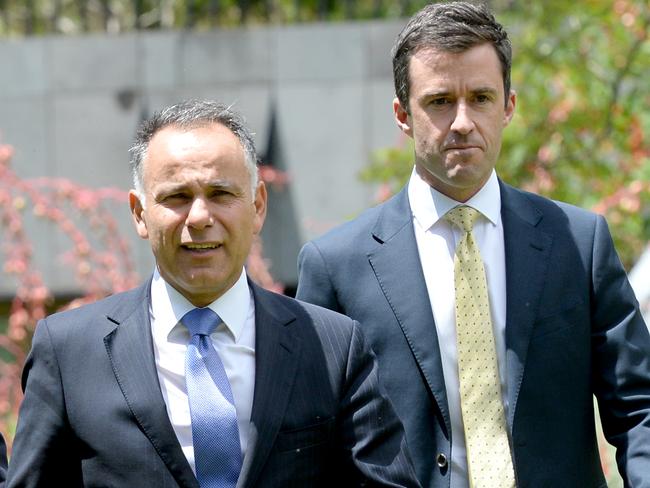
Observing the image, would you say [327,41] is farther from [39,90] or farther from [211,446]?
[211,446]

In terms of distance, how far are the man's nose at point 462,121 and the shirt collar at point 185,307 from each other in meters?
0.81

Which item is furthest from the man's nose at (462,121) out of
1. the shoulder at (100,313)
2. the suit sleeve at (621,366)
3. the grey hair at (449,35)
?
the shoulder at (100,313)

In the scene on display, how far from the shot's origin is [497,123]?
4.05 meters

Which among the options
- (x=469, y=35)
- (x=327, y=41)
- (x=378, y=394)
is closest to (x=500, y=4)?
(x=327, y=41)

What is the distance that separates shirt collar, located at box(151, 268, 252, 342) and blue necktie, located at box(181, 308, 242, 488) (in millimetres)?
121

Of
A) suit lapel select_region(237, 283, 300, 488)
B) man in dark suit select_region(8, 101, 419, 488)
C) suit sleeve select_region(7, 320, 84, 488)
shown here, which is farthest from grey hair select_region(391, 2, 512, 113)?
suit sleeve select_region(7, 320, 84, 488)

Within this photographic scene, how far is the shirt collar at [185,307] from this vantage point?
3553 mm

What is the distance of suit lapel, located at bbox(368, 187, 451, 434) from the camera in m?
4.00

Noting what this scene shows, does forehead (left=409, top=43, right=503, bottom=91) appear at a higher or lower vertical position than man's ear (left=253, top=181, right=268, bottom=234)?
higher

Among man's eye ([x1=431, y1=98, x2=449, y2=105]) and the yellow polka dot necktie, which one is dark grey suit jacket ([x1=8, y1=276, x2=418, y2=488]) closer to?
the yellow polka dot necktie

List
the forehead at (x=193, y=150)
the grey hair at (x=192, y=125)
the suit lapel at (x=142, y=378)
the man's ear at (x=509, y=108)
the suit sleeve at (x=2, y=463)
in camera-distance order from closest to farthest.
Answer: the suit lapel at (x=142, y=378) < the forehead at (x=193, y=150) < the grey hair at (x=192, y=125) < the suit sleeve at (x=2, y=463) < the man's ear at (x=509, y=108)

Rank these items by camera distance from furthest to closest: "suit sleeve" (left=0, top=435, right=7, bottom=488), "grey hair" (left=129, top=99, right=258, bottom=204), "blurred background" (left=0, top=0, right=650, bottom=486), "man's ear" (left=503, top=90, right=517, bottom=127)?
"blurred background" (left=0, top=0, right=650, bottom=486), "man's ear" (left=503, top=90, right=517, bottom=127), "suit sleeve" (left=0, top=435, right=7, bottom=488), "grey hair" (left=129, top=99, right=258, bottom=204)

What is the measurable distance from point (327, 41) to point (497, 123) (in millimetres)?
6098

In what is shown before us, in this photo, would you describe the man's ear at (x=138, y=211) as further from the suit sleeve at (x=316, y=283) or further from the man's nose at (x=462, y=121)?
the man's nose at (x=462, y=121)
